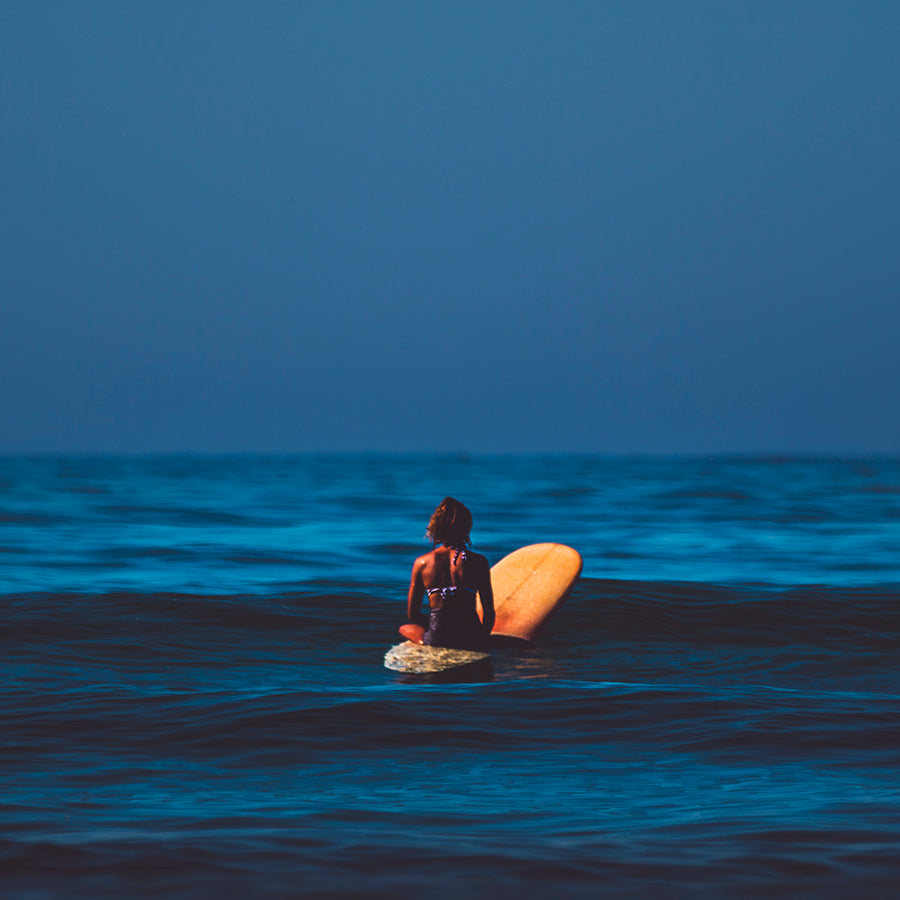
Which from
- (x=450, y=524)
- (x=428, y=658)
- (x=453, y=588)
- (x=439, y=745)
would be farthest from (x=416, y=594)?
(x=439, y=745)

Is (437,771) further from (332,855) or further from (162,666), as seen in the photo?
(162,666)

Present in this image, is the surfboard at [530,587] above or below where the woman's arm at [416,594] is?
above

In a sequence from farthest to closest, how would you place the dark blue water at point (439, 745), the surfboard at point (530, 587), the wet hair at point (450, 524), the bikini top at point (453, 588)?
the surfboard at point (530, 587) → the bikini top at point (453, 588) → the wet hair at point (450, 524) → the dark blue water at point (439, 745)

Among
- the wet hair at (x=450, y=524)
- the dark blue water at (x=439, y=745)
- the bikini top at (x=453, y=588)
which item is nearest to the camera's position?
the dark blue water at (x=439, y=745)

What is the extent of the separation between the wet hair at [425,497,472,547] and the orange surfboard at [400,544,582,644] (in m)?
1.66

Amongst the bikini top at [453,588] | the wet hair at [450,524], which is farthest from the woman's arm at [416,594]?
the wet hair at [450,524]

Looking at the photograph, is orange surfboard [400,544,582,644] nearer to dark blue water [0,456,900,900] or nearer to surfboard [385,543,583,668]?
surfboard [385,543,583,668]

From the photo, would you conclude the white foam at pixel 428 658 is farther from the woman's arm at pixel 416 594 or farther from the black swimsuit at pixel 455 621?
the woman's arm at pixel 416 594

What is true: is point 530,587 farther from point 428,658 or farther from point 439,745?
point 439,745

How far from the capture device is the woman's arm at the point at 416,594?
26.1 ft

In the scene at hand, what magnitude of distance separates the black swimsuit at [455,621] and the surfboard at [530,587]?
3.17ft

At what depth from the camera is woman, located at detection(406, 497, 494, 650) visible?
7.79 m

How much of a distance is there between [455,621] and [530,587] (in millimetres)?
2280

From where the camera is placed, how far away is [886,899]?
3492 millimetres
